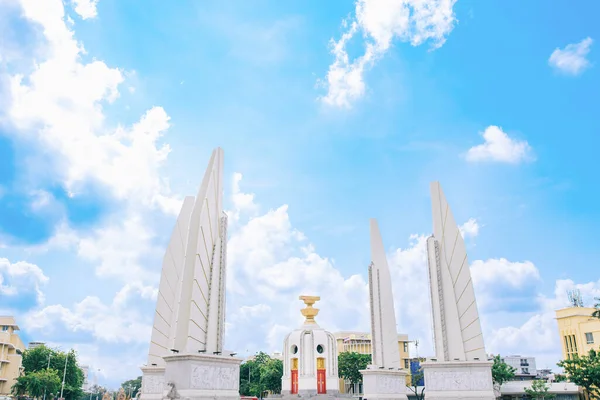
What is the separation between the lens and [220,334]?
13555 mm

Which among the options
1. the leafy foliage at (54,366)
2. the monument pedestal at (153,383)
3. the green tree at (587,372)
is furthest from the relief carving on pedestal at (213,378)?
the leafy foliage at (54,366)

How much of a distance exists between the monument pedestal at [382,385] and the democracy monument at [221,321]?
0.04 m

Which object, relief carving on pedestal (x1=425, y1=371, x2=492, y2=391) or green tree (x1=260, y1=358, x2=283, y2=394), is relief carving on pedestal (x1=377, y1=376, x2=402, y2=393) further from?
green tree (x1=260, y1=358, x2=283, y2=394)

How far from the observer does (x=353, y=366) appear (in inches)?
1678

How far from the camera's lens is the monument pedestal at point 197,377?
456 inches

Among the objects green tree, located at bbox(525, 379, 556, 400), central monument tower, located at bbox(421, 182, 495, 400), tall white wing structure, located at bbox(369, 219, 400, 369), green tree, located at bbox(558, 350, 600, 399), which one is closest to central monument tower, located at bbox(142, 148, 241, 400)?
central monument tower, located at bbox(421, 182, 495, 400)

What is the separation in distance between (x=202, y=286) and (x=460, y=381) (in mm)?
8600

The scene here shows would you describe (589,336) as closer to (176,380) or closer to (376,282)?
(376,282)

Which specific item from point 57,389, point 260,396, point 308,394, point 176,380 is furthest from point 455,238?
point 260,396

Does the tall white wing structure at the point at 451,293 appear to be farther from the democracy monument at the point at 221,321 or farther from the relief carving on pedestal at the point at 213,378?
the relief carving on pedestal at the point at 213,378

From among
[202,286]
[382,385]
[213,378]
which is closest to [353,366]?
[382,385]

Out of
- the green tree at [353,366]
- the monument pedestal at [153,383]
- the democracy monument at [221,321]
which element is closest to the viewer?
the democracy monument at [221,321]

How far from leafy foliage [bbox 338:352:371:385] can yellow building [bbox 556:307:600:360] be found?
16.9 metres

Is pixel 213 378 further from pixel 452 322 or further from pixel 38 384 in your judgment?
pixel 38 384
